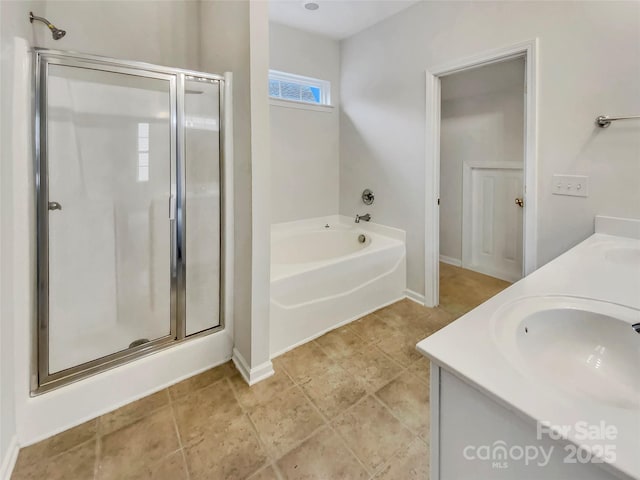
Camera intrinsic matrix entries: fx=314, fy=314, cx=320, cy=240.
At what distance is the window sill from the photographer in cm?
300

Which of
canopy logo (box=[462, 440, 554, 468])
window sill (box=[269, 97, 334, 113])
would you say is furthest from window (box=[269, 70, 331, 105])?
canopy logo (box=[462, 440, 554, 468])

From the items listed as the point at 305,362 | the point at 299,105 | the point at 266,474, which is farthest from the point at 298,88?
the point at 266,474

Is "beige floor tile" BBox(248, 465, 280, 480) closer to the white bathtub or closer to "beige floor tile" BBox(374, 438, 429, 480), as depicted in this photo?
"beige floor tile" BBox(374, 438, 429, 480)

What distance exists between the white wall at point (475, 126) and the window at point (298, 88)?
51.3 inches

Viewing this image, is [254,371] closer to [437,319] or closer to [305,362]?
[305,362]

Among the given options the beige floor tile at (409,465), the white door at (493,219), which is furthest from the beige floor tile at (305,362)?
the white door at (493,219)

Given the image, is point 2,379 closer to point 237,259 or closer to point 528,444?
point 237,259

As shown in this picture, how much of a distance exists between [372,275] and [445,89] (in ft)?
7.89

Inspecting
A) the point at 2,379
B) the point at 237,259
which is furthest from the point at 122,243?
the point at 2,379

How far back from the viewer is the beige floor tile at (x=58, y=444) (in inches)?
52.2

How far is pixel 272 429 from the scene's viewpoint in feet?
4.84

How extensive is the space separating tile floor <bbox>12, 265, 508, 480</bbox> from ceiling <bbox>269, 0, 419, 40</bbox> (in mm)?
2749

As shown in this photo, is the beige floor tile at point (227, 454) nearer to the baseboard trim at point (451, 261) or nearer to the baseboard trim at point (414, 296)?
the baseboard trim at point (414, 296)

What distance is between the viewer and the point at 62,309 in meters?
1.58
